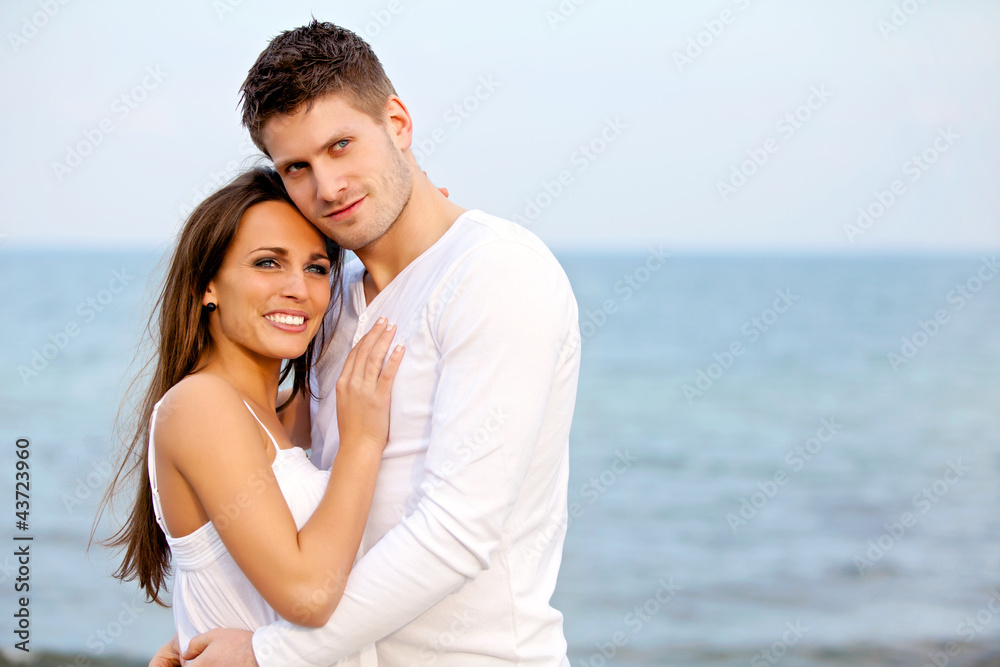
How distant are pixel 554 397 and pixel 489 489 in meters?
0.33

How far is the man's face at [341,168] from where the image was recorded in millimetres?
2021

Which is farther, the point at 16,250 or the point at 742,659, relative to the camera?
the point at 16,250

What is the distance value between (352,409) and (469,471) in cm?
37

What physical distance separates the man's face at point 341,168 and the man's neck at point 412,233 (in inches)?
1.2

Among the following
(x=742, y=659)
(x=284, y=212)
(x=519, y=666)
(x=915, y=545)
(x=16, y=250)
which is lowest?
(x=16, y=250)

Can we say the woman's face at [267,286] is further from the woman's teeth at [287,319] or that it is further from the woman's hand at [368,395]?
the woman's hand at [368,395]

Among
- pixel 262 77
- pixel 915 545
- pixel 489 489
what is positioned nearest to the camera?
pixel 489 489

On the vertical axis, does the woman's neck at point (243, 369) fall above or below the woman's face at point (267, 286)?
below

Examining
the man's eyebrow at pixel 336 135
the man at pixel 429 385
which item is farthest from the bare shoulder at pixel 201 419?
the man's eyebrow at pixel 336 135

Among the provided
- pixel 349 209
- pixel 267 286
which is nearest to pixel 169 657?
pixel 267 286

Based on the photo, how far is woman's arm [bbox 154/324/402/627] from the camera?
171 centimetres

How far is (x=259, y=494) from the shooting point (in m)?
1.77

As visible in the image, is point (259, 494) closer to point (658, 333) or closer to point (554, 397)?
point (554, 397)

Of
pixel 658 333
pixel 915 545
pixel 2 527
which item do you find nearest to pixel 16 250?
pixel 658 333
